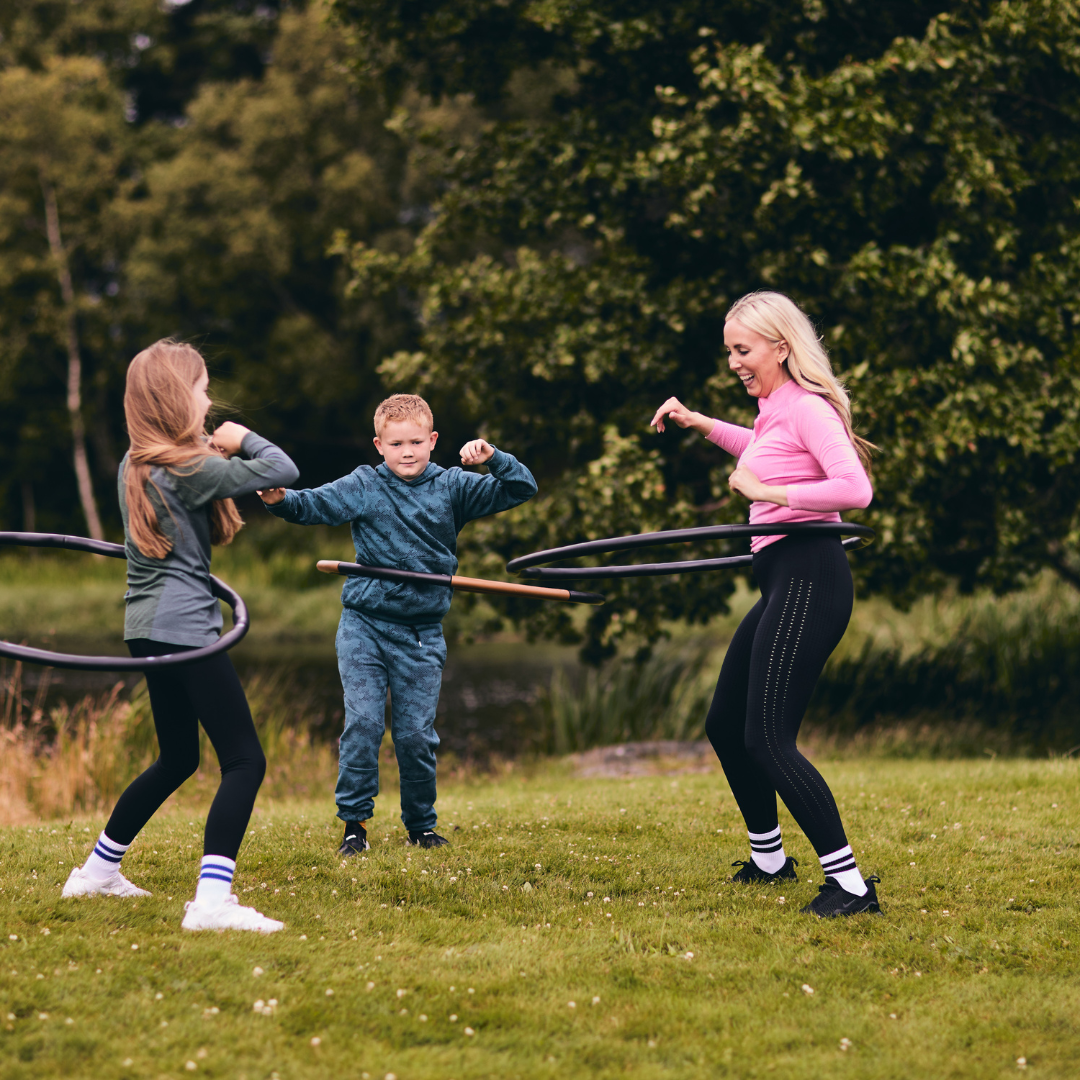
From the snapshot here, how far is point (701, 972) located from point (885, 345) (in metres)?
6.86

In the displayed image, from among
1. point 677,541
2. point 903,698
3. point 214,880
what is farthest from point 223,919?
point 903,698

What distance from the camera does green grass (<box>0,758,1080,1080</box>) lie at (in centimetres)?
339

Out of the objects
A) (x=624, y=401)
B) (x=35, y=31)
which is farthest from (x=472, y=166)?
(x=35, y=31)

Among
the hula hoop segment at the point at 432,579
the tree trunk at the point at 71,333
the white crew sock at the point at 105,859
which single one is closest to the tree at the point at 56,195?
the tree trunk at the point at 71,333

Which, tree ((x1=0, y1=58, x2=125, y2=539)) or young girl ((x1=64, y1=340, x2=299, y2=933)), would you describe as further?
tree ((x1=0, y1=58, x2=125, y2=539))

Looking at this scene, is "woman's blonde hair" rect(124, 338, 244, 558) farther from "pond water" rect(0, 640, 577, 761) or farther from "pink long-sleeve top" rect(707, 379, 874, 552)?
"pond water" rect(0, 640, 577, 761)

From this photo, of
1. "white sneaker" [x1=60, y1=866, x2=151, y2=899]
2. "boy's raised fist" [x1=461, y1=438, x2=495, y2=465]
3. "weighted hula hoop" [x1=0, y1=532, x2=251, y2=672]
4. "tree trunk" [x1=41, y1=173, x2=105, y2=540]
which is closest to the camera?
"weighted hula hoop" [x1=0, y1=532, x2=251, y2=672]

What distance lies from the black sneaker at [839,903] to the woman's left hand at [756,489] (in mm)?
1545

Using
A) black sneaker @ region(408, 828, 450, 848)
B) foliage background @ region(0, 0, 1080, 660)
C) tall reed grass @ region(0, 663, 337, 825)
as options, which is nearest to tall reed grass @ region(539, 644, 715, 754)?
foliage background @ region(0, 0, 1080, 660)

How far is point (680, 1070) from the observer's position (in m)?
3.34

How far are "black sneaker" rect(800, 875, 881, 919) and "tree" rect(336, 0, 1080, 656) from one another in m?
4.89

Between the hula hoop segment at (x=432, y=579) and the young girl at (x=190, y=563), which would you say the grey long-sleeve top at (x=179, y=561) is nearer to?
the young girl at (x=190, y=563)

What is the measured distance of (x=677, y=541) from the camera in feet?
15.3

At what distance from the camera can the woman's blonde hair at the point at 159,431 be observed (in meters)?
4.25
